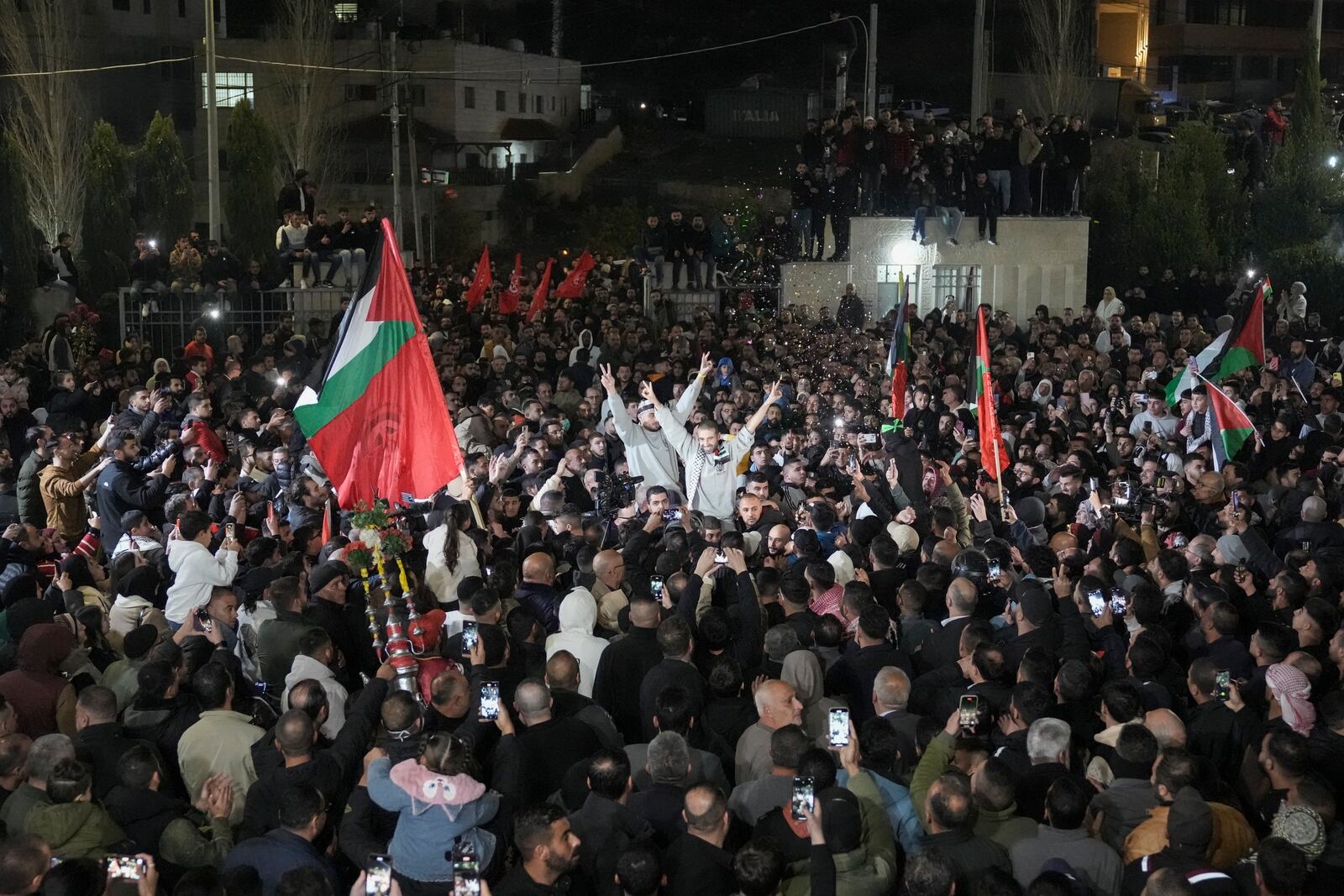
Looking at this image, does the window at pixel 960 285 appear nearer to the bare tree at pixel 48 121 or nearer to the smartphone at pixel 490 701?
the bare tree at pixel 48 121

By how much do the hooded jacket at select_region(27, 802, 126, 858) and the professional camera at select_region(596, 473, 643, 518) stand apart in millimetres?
5951

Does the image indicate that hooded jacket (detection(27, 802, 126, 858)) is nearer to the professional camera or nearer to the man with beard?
the man with beard

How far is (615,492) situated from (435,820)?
597 cm

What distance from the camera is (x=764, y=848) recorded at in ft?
16.8

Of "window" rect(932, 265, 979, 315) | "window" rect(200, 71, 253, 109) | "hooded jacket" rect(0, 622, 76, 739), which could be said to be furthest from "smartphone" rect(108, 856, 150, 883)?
"window" rect(200, 71, 253, 109)

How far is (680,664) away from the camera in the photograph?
22.4ft

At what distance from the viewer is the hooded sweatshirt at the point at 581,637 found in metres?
7.48

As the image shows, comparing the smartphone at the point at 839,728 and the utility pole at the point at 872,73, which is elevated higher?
the utility pole at the point at 872,73

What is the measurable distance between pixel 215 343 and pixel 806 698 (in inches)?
550

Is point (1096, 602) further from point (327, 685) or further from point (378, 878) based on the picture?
point (378, 878)

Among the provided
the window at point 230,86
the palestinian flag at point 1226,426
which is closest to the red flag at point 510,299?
the palestinian flag at point 1226,426

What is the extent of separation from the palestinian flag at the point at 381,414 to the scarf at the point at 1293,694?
4463mm

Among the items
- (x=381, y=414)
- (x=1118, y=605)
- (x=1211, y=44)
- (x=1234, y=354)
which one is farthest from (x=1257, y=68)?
(x=381, y=414)

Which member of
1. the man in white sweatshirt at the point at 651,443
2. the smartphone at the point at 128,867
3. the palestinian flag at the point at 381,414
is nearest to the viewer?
the smartphone at the point at 128,867
